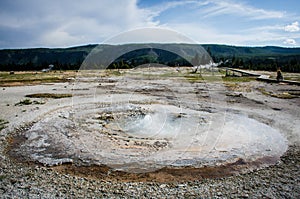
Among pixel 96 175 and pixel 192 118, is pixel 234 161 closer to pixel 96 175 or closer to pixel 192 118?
pixel 96 175

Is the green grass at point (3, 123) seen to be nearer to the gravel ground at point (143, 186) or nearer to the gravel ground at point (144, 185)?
the gravel ground at point (144, 185)

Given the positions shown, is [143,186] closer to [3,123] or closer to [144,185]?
[144,185]

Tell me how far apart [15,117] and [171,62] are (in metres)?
92.5

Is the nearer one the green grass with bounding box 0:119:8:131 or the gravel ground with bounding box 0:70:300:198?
the gravel ground with bounding box 0:70:300:198

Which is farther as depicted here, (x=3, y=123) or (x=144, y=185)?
(x=3, y=123)

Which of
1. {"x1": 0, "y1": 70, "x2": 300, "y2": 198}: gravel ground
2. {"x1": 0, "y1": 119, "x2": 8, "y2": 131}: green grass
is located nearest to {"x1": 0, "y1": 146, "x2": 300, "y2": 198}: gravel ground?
{"x1": 0, "y1": 70, "x2": 300, "y2": 198}: gravel ground

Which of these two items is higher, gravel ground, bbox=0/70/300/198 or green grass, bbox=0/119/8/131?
green grass, bbox=0/119/8/131

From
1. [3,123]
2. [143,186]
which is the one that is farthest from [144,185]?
[3,123]

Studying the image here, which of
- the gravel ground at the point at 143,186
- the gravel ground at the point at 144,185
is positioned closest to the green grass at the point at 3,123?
the gravel ground at the point at 144,185

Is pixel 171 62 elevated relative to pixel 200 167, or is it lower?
elevated

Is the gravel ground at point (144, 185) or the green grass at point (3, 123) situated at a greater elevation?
the green grass at point (3, 123)

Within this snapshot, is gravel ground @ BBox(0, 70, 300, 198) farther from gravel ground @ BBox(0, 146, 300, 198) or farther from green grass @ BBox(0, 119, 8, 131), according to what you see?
green grass @ BBox(0, 119, 8, 131)

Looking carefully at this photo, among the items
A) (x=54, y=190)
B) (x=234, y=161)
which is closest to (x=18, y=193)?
(x=54, y=190)

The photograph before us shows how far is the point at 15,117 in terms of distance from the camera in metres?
15.1
